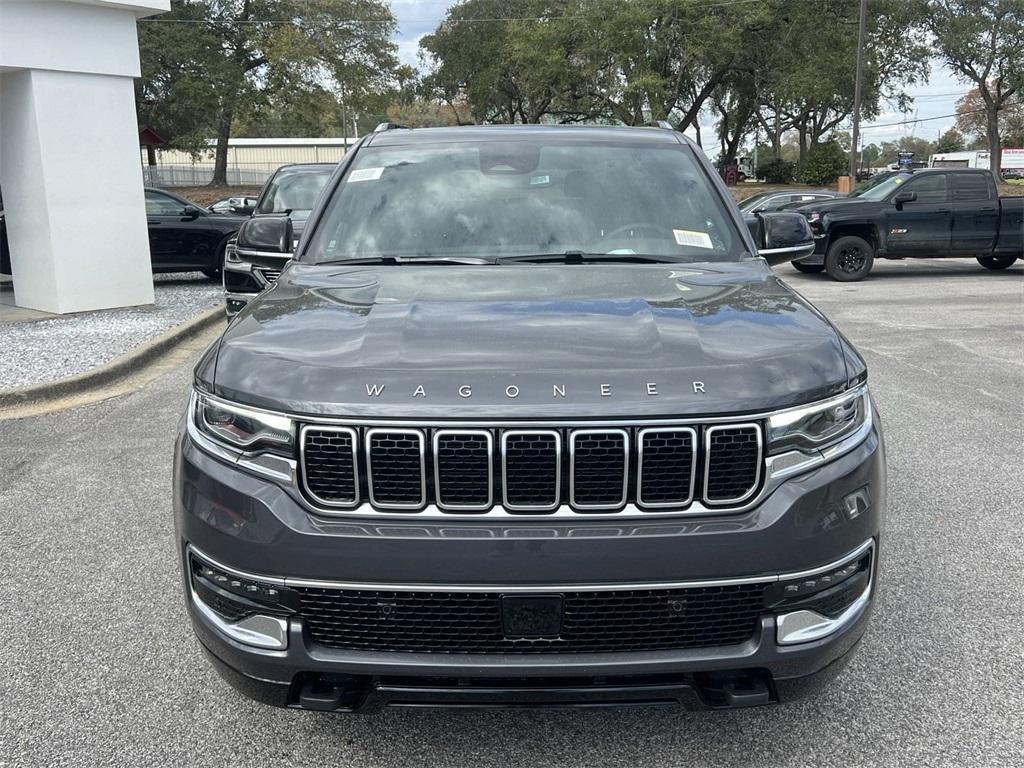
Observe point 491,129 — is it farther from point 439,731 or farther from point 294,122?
point 294,122

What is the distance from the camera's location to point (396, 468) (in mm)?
2295

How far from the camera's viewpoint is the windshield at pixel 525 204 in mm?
3641

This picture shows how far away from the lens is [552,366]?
2.39m

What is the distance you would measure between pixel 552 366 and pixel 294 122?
156 ft

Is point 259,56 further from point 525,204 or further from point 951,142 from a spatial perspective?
point 951,142

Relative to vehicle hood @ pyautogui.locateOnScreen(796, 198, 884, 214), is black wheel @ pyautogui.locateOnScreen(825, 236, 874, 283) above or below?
below

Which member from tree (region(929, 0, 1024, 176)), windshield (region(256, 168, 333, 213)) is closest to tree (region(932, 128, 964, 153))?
tree (region(929, 0, 1024, 176))

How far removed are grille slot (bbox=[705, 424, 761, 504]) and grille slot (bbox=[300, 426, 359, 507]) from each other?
876 millimetres

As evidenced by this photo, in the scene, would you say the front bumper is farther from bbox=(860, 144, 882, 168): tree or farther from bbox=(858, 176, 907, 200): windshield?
bbox=(860, 144, 882, 168): tree

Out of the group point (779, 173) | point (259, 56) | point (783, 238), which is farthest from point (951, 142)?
point (783, 238)

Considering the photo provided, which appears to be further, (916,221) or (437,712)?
(916,221)

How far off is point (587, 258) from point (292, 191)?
30.0 feet

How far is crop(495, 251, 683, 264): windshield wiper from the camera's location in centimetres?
350

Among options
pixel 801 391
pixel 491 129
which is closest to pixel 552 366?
pixel 801 391
